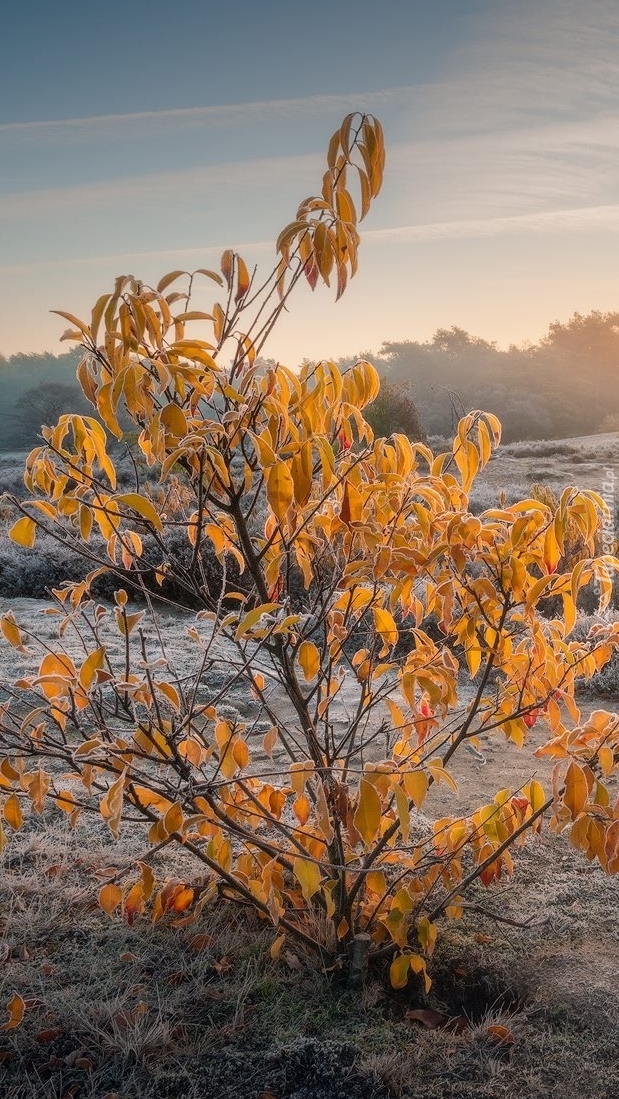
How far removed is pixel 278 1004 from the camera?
207 cm

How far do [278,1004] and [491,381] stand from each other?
130 ft

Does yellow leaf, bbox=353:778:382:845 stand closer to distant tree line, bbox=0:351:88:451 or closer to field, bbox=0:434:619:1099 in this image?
field, bbox=0:434:619:1099

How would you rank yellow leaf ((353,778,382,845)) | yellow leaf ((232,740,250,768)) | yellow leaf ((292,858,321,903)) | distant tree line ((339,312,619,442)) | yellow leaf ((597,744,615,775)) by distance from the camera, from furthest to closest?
distant tree line ((339,312,619,442)), yellow leaf ((232,740,250,768)), yellow leaf ((597,744,615,775)), yellow leaf ((292,858,321,903)), yellow leaf ((353,778,382,845))

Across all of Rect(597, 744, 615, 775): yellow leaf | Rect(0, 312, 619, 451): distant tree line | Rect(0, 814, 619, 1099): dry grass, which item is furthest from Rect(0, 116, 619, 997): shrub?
Rect(0, 312, 619, 451): distant tree line

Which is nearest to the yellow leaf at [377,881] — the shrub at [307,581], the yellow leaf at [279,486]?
the shrub at [307,581]

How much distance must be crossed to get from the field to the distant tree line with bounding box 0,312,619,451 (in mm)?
24371

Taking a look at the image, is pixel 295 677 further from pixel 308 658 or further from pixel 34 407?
pixel 34 407

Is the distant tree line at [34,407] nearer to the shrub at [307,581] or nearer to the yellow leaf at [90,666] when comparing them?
the shrub at [307,581]

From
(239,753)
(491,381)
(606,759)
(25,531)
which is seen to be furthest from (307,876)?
(491,381)

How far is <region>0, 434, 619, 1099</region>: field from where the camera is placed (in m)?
1.86

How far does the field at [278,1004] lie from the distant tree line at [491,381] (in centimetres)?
2437

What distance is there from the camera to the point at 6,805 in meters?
1.71

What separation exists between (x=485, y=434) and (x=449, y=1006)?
68.5 inches

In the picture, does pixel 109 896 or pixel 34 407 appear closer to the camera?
pixel 109 896
